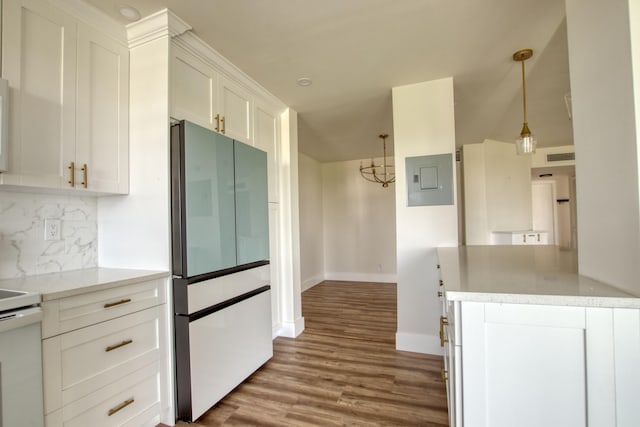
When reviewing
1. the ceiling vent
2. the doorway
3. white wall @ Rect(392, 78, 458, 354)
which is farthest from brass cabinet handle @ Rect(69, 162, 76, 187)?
the doorway

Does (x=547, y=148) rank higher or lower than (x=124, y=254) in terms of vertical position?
higher

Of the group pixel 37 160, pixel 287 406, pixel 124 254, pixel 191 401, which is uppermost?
pixel 37 160

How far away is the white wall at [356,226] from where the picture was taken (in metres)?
6.12

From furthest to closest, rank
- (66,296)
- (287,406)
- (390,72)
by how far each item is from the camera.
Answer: (390,72)
(287,406)
(66,296)

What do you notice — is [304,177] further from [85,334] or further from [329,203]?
[85,334]

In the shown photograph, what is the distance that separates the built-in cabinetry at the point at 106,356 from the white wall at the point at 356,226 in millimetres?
4858

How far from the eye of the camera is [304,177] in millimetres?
5754

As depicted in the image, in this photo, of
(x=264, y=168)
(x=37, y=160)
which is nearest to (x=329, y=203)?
(x=264, y=168)

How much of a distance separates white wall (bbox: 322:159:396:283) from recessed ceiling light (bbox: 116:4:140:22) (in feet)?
16.1

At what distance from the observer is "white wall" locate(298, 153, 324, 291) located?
5582 millimetres

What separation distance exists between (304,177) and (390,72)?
3364 mm

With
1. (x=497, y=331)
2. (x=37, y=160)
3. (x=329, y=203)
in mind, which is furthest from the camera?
(x=329, y=203)

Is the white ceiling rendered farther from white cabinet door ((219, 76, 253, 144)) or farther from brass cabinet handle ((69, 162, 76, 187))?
brass cabinet handle ((69, 162, 76, 187))

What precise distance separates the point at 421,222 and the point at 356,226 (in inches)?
140
